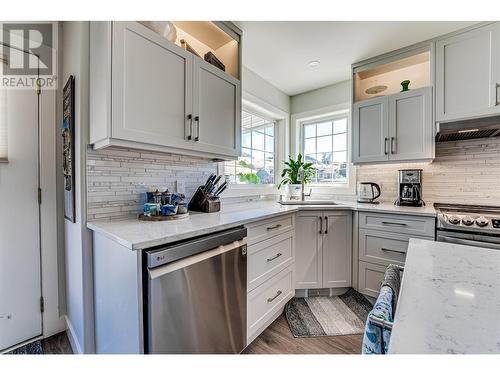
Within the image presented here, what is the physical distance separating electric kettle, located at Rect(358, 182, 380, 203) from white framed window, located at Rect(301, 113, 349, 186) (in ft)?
1.21

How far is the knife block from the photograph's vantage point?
1783mm

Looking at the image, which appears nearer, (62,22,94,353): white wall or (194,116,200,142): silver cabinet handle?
(62,22,94,353): white wall

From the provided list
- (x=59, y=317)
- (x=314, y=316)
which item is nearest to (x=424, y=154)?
(x=314, y=316)

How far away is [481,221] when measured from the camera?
1588 mm

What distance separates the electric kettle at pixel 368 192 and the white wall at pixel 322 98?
107 cm

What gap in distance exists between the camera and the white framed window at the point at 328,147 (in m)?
2.95

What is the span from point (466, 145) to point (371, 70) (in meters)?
1.18

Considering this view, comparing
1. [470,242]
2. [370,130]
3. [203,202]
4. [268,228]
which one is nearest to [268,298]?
[268,228]

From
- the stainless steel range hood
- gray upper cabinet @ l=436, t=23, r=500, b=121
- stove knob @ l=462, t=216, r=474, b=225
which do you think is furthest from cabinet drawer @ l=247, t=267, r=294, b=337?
gray upper cabinet @ l=436, t=23, r=500, b=121

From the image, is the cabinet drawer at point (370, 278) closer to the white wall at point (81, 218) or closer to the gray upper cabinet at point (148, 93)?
the gray upper cabinet at point (148, 93)

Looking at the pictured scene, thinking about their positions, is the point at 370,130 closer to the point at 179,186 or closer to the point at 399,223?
the point at 399,223

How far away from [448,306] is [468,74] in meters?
2.26

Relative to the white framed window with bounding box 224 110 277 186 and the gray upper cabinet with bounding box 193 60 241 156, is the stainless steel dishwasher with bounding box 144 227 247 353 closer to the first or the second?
the gray upper cabinet with bounding box 193 60 241 156
